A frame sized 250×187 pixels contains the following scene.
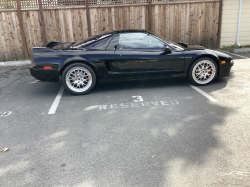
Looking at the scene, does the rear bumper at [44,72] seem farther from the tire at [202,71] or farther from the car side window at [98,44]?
the tire at [202,71]

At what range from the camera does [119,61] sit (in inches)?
207

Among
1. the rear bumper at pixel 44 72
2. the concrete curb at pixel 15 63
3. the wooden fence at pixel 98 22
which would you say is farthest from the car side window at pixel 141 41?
the concrete curb at pixel 15 63

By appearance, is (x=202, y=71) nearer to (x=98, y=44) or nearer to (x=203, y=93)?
(x=203, y=93)

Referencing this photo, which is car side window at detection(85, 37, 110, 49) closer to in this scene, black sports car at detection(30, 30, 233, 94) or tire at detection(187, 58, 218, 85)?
black sports car at detection(30, 30, 233, 94)

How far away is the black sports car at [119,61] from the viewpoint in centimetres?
513

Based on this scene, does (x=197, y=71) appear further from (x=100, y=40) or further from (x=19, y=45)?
(x=19, y=45)

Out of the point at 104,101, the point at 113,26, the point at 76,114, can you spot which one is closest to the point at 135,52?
the point at 104,101

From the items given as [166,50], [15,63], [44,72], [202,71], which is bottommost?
[15,63]

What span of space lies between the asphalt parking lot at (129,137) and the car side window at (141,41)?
1.01m

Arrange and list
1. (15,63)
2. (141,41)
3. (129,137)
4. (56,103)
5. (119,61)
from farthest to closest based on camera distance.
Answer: (15,63), (141,41), (119,61), (56,103), (129,137)

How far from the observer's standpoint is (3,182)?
2586mm

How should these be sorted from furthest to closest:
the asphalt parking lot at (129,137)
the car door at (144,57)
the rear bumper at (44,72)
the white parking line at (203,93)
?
the car door at (144,57), the rear bumper at (44,72), the white parking line at (203,93), the asphalt parking lot at (129,137)

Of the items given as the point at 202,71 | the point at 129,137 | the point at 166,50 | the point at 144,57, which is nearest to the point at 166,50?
the point at 166,50

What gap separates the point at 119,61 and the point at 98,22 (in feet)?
14.8
